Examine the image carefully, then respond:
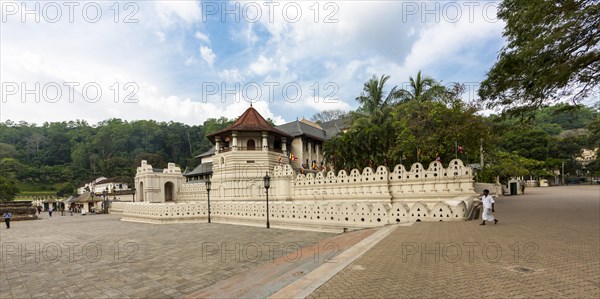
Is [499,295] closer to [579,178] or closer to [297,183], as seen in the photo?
[297,183]

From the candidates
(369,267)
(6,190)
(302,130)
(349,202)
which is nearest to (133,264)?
(369,267)

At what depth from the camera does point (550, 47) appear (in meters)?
11.1

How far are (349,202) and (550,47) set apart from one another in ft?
33.4

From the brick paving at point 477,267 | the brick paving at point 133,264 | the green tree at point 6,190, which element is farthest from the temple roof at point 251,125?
the green tree at point 6,190

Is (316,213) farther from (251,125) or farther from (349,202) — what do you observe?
(251,125)

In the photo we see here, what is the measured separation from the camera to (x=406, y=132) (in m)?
20.0

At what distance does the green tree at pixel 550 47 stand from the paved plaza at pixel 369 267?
222 inches

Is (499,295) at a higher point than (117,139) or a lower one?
lower

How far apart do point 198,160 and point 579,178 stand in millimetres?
90123

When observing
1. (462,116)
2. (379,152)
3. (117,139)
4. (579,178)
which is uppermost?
(117,139)

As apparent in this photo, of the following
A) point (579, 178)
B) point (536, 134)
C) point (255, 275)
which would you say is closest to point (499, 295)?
point (255, 275)

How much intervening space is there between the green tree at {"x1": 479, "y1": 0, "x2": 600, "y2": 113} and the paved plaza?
5.63 metres

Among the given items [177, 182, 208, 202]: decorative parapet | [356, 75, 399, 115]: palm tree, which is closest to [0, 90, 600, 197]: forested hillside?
[356, 75, 399, 115]: palm tree

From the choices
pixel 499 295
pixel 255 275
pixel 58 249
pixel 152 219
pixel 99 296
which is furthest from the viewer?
pixel 152 219
